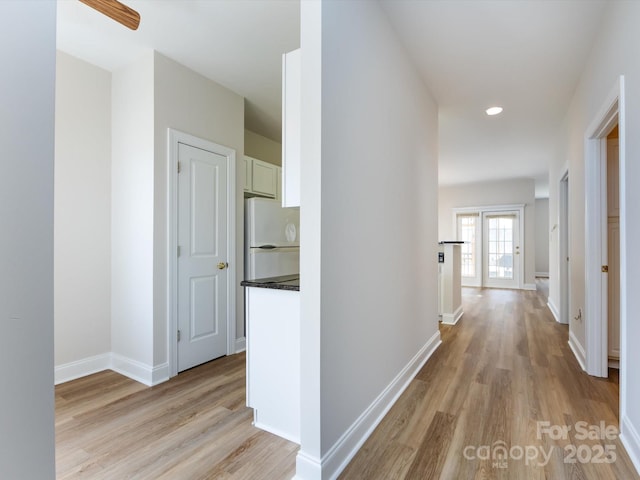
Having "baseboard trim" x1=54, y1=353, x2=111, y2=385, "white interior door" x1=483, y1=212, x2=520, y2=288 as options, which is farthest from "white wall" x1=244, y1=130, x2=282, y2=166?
"white interior door" x1=483, y1=212, x2=520, y2=288

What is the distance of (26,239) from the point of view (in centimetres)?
59

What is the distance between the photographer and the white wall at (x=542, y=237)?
10281mm

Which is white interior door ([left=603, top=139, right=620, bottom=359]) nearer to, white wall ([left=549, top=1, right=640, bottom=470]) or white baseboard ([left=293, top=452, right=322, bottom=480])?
white wall ([left=549, top=1, right=640, bottom=470])

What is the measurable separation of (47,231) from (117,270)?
2545mm

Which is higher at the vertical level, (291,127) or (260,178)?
(260,178)

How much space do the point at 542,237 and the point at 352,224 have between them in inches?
436

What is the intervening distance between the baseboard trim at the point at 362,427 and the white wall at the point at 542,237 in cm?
996

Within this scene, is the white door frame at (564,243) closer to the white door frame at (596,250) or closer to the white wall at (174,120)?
the white door frame at (596,250)

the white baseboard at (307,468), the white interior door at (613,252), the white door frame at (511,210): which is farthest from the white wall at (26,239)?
the white door frame at (511,210)

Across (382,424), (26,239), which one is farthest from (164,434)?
(26,239)

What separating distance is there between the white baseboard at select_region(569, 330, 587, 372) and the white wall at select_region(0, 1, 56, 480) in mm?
3488

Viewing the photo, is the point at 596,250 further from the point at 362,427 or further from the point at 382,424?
the point at 362,427

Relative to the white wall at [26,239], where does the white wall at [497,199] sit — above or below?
above

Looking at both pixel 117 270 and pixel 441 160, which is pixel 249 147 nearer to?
pixel 117 270
